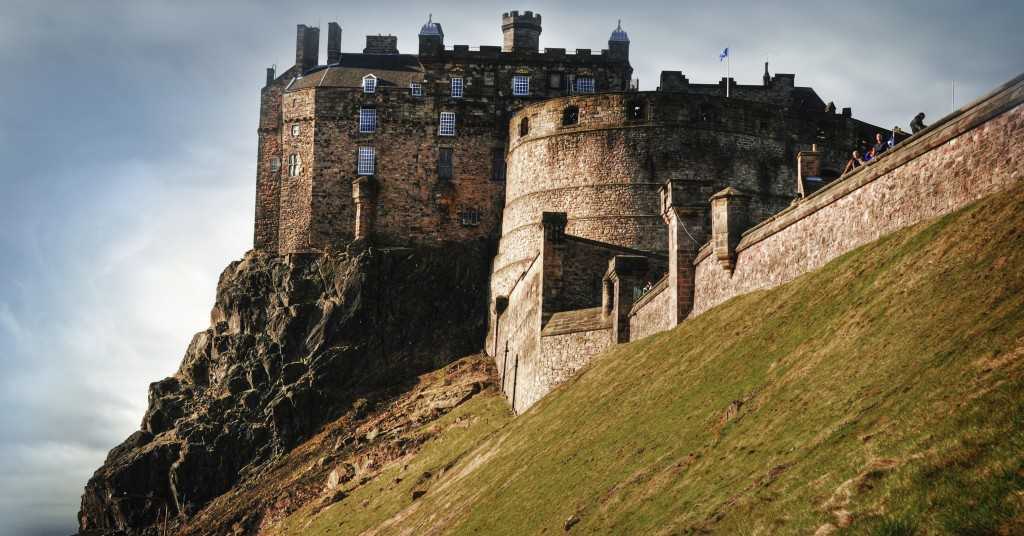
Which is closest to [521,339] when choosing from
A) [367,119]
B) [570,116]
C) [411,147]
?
[570,116]

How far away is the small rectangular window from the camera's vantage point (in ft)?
251

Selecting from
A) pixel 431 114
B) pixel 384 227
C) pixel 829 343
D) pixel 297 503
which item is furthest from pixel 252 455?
pixel 829 343

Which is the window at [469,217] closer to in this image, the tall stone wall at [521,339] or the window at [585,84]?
the window at [585,84]

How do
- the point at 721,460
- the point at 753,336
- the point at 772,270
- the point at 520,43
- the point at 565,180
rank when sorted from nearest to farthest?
the point at 721,460
the point at 753,336
the point at 772,270
the point at 565,180
the point at 520,43

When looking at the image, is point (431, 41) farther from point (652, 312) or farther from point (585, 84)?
point (652, 312)

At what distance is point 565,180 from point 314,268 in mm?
16136

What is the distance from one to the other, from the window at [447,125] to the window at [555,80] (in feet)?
19.5

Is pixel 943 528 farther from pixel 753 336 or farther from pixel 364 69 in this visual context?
pixel 364 69

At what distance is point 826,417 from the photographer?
21688mm

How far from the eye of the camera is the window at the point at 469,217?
74.8 meters

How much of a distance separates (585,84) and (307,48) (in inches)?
729

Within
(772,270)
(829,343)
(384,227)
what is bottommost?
(829,343)

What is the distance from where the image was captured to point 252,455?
70438 mm

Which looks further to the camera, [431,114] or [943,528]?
[431,114]
